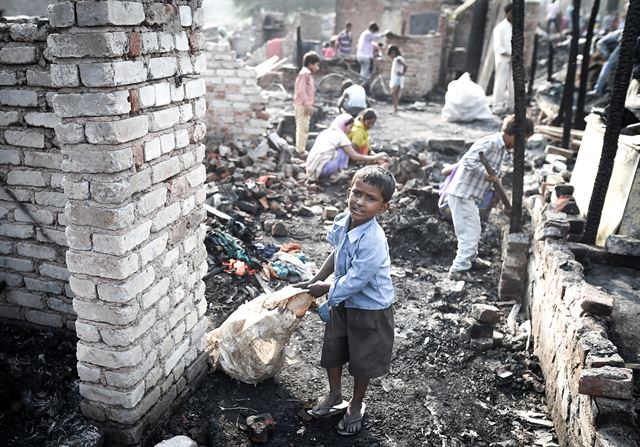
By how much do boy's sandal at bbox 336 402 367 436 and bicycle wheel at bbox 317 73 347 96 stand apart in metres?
12.4

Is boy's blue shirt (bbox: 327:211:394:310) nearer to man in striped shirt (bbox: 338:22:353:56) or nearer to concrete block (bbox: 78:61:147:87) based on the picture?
concrete block (bbox: 78:61:147:87)

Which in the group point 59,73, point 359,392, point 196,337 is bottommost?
point 359,392

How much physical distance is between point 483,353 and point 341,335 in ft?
5.41

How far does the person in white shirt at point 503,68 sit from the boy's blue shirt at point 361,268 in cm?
896

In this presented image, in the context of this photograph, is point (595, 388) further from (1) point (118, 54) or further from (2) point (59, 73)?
(2) point (59, 73)

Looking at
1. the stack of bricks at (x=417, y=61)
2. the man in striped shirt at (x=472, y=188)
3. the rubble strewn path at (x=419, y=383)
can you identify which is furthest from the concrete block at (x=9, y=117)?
the stack of bricks at (x=417, y=61)

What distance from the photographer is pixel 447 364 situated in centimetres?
402

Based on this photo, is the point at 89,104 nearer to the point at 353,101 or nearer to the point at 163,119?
the point at 163,119

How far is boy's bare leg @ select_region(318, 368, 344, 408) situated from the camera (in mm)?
3281

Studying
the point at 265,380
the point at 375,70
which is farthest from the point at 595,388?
the point at 375,70

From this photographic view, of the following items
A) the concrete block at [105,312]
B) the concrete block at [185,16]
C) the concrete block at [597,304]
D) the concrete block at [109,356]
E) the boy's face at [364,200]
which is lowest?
the concrete block at [109,356]

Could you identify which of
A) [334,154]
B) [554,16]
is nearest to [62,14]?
[334,154]

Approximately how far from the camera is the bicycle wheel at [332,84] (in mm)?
14516

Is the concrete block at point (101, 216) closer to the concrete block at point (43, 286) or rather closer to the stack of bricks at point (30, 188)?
the stack of bricks at point (30, 188)
